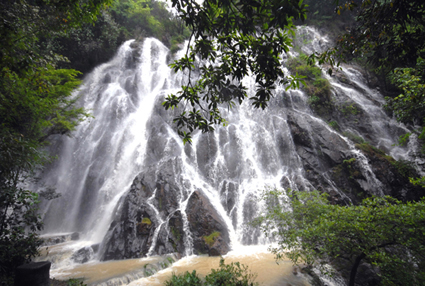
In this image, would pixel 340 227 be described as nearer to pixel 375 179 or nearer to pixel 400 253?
pixel 400 253

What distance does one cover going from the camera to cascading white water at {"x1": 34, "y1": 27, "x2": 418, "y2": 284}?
10.6 metres

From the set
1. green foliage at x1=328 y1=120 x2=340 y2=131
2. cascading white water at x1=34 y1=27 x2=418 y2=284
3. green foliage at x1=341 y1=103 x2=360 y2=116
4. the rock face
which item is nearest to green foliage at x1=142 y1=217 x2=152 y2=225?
the rock face

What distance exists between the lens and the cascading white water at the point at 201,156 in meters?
10.6

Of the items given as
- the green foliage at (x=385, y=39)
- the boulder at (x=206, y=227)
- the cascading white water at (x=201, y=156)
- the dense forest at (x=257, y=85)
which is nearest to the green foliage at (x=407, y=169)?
the cascading white water at (x=201, y=156)

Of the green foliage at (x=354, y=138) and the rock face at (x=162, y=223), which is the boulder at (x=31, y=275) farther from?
the green foliage at (x=354, y=138)

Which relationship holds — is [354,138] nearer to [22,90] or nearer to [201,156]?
[201,156]

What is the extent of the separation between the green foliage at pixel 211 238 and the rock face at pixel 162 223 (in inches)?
2.2

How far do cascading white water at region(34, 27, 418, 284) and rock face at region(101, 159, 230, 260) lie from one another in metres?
0.13

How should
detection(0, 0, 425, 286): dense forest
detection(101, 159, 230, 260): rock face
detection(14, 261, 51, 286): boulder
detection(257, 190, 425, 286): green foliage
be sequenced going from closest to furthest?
detection(0, 0, 425, 286): dense forest < detection(14, 261, 51, 286): boulder < detection(257, 190, 425, 286): green foliage < detection(101, 159, 230, 260): rock face

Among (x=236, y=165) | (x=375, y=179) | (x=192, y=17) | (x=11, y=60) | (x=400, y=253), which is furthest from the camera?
(x=236, y=165)

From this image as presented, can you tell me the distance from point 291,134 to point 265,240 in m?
7.20

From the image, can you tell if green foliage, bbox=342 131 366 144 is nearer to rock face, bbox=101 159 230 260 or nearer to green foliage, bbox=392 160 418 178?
green foliage, bbox=392 160 418 178

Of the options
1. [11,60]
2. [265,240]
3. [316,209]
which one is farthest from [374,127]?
[11,60]

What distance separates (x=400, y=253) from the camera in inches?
164
